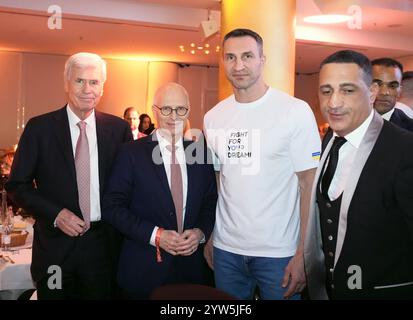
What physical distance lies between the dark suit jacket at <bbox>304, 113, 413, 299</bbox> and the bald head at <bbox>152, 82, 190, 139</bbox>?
0.88 m

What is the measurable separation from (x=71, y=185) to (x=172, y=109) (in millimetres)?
612

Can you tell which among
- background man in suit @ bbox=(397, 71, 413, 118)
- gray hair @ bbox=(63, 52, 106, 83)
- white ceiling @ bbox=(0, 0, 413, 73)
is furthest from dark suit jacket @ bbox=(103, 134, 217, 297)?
white ceiling @ bbox=(0, 0, 413, 73)

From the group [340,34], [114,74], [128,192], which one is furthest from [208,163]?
[114,74]

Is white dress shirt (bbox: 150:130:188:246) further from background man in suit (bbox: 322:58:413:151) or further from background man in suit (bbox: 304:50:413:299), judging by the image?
background man in suit (bbox: 322:58:413:151)

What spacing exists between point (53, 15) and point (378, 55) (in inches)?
267

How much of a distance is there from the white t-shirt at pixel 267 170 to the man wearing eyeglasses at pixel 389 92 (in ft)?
3.46

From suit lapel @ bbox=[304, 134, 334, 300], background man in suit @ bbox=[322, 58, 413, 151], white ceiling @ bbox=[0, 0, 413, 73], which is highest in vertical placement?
white ceiling @ bbox=[0, 0, 413, 73]

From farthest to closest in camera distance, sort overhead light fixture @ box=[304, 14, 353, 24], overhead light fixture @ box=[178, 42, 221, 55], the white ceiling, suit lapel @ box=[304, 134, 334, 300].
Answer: overhead light fixture @ box=[178, 42, 221, 55], overhead light fixture @ box=[304, 14, 353, 24], the white ceiling, suit lapel @ box=[304, 134, 334, 300]

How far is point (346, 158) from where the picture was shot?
182 centimetres

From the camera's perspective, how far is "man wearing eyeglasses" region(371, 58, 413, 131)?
9.90 ft

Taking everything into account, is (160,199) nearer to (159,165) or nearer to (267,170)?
(159,165)

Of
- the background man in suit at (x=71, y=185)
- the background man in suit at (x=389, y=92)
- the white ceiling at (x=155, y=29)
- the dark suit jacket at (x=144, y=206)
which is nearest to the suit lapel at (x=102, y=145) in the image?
the background man in suit at (x=71, y=185)

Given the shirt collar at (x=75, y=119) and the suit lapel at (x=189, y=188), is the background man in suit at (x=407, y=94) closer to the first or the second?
the suit lapel at (x=189, y=188)

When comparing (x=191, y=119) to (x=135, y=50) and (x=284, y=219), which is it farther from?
(x=284, y=219)
